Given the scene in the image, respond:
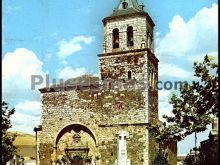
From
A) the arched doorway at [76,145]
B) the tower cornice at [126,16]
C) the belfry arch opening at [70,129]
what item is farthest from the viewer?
the belfry arch opening at [70,129]

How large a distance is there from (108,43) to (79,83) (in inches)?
124

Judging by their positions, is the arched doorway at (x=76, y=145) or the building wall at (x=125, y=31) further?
the building wall at (x=125, y=31)

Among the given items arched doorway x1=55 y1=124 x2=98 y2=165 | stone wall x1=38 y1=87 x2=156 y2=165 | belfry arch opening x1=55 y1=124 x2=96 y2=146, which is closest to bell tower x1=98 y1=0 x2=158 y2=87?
stone wall x1=38 y1=87 x2=156 y2=165

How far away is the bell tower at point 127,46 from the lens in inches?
987

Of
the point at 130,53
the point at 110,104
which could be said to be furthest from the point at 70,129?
the point at 130,53

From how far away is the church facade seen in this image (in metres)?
24.4

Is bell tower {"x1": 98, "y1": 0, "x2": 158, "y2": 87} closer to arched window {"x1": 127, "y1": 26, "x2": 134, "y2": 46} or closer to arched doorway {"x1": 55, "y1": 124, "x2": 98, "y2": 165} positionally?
arched window {"x1": 127, "y1": 26, "x2": 134, "y2": 46}

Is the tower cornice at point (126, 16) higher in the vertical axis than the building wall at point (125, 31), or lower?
higher

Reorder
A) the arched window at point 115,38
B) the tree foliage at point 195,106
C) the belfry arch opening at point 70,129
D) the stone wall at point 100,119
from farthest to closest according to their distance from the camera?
1. the arched window at point 115,38
2. the belfry arch opening at point 70,129
3. the stone wall at point 100,119
4. the tree foliage at point 195,106

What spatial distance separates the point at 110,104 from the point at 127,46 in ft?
12.2

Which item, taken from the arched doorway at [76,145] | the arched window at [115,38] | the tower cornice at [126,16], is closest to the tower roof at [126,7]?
the tower cornice at [126,16]

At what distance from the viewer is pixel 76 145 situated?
25.4 metres

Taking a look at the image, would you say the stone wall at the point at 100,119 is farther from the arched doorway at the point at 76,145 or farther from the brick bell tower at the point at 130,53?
the brick bell tower at the point at 130,53

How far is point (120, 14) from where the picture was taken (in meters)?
25.7
